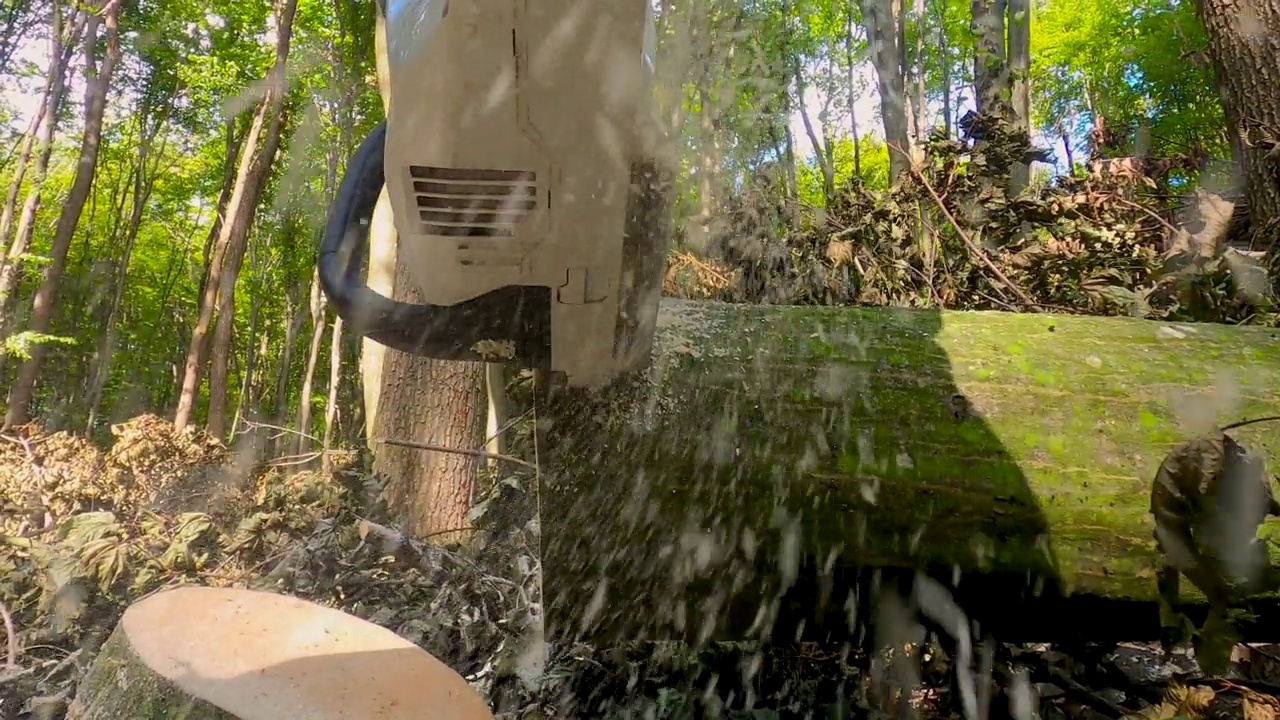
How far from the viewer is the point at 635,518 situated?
133cm

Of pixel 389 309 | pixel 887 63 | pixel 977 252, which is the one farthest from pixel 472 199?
pixel 887 63

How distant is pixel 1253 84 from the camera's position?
3133mm

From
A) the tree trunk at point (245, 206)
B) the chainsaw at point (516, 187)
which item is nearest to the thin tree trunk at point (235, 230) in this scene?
the tree trunk at point (245, 206)

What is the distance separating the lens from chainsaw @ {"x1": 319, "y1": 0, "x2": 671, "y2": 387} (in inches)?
30.2

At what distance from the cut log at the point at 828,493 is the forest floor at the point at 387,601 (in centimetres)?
21

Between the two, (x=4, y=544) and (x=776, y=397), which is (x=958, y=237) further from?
(x=4, y=544)

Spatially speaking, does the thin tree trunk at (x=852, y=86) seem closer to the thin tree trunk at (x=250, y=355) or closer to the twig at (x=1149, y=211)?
the twig at (x=1149, y=211)

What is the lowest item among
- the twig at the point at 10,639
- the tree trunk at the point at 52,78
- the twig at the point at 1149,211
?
the twig at the point at 10,639

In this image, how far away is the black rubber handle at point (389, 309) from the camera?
1184 millimetres

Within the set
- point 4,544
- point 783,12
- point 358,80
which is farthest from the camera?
point 358,80

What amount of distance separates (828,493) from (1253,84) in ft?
10.6

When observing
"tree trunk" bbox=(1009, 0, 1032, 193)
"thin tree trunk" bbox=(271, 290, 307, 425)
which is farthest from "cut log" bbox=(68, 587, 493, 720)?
"thin tree trunk" bbox=(271, 290, 307, 425)

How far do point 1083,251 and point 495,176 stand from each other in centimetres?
269

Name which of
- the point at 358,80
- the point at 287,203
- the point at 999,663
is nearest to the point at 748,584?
the point at 999,663
